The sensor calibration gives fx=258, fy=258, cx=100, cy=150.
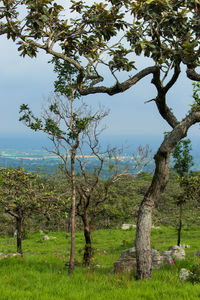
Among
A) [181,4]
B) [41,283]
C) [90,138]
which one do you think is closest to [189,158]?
[90,138]

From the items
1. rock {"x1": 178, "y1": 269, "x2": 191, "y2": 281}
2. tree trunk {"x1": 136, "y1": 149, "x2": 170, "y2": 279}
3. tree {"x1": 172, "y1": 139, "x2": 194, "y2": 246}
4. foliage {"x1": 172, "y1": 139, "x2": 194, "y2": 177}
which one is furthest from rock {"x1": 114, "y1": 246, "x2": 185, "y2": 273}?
foliage {"x1": 172, "y1": 139, "x2": 194, "y2": 177}

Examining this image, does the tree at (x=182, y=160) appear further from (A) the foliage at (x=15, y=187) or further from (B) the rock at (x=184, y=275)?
(B) the rock at (x=184, y=275)

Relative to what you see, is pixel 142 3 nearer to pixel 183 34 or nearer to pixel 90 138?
pixel 183 34

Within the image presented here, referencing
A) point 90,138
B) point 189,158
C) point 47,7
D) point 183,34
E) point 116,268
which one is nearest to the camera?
point 47,7

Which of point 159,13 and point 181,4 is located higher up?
point 181,4

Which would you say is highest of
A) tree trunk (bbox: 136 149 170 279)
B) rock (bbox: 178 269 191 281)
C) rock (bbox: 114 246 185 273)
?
tree trunk (bbox: 136 149 170 279)

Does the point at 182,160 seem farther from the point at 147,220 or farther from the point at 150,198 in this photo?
Result: the point at 147,220

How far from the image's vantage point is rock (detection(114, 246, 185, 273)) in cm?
953

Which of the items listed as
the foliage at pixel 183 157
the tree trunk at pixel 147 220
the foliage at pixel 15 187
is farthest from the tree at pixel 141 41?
the foliage at pixel 183 157

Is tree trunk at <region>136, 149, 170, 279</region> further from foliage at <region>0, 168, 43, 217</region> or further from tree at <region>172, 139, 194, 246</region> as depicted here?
tree at <region>172, 139, 194, 246</region>

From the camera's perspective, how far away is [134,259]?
10.3 m

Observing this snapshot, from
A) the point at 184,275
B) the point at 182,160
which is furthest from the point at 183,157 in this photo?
the point at 184,275

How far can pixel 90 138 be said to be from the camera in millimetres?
10609

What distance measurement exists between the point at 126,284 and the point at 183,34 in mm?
7647
